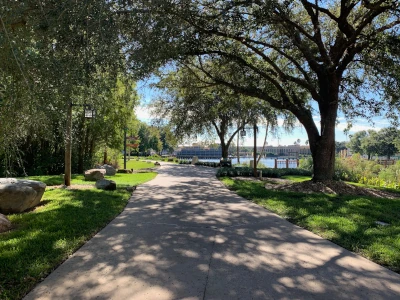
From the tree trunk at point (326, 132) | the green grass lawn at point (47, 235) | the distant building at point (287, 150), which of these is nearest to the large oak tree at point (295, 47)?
the tree trunk at point (326, 132)

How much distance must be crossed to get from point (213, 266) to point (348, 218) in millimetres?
3932

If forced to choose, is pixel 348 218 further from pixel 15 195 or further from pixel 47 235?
pixel 15 195

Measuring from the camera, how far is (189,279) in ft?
11.4

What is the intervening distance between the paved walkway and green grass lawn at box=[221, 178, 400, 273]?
34 cm

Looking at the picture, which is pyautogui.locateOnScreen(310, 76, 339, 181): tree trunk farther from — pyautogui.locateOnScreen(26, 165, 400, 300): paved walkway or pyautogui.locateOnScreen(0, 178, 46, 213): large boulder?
pyautogui.locateOnScreen(0, 178, 46, 213): large boulder

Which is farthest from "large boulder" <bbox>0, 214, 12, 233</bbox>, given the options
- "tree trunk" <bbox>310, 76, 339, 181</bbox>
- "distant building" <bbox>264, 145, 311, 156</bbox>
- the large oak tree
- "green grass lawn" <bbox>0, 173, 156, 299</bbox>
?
"distant building" <bbox>264, 145, 311, 156</bbox>

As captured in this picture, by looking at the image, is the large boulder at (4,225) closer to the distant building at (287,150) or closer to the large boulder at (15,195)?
the large boulder at (15,195)

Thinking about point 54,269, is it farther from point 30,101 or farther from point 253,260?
point 253,260

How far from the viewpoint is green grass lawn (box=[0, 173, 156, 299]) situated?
11.6 ft

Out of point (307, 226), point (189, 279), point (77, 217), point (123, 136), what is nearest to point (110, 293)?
point (189, 279)

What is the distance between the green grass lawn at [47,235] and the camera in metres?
3.54

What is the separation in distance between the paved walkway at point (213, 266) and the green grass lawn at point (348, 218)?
338 millimetres

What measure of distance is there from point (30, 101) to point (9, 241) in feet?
7.73

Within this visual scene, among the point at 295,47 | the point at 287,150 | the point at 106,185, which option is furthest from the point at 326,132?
→ the point at 287,150
